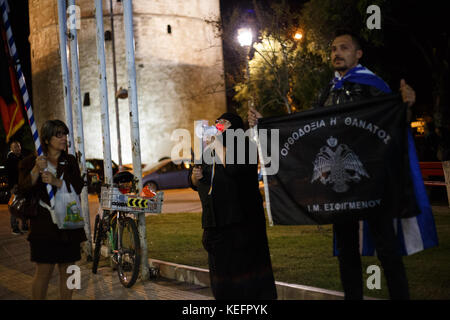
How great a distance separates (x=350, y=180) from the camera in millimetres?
4336

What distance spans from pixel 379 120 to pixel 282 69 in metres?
11.8

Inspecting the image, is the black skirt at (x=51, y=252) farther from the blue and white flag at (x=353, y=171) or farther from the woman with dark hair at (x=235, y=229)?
the blue and white flag at (x=353, y=171)

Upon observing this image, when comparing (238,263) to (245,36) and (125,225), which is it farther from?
(245,36)

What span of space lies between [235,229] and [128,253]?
95.1 inches

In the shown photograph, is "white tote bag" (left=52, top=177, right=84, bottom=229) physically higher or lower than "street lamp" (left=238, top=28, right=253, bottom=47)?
lower

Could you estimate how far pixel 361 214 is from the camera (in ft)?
13.8

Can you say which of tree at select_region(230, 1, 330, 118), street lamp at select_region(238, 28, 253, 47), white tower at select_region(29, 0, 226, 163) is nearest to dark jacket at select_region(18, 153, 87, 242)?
street lamp at select_region(238, 28, 253, 47)

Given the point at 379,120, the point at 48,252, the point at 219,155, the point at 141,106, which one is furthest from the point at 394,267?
the point at 141,106

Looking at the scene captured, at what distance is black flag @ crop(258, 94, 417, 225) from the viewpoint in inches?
165

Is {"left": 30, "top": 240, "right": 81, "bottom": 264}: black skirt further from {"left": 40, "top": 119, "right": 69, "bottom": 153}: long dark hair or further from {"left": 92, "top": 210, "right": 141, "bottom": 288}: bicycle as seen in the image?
{"left": 92, "top": 210, "right": 141, "bottom": 288}: bicycle

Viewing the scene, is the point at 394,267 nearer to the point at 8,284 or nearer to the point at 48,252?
the point at 48,252

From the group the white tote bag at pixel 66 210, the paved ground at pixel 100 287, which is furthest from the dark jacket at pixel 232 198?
the paved ground at pixel 100 287

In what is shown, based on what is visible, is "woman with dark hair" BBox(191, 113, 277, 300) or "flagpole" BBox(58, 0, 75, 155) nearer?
"woman with dark hair" BBox(191, 113, 277, 300)

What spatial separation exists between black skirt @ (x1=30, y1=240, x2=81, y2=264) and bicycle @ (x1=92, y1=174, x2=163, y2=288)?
62.1 inches
